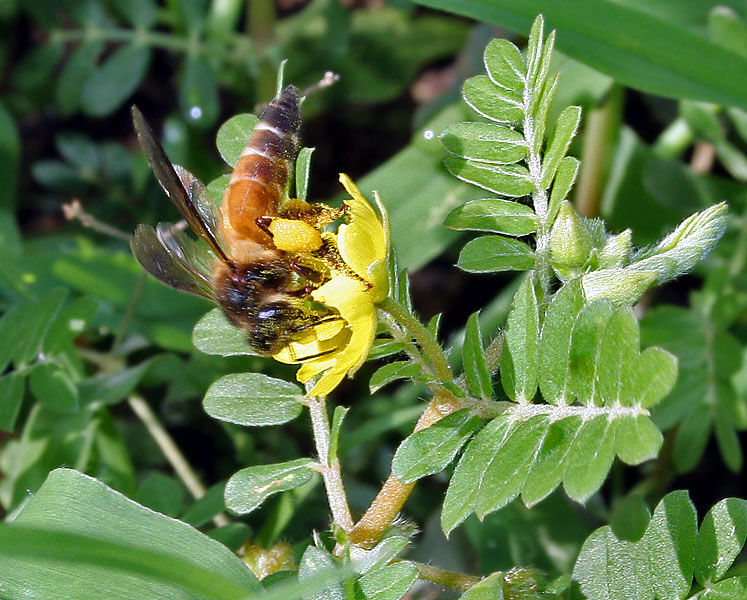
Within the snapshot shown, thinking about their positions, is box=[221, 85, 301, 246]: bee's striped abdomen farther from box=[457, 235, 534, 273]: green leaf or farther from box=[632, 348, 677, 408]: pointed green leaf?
box=[632, 348, 677, 408]: pointed green leaf

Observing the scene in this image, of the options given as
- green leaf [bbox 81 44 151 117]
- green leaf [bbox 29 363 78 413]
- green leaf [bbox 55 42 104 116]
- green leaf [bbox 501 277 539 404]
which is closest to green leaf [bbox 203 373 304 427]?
green leaf [bbox 501 277 539 404]

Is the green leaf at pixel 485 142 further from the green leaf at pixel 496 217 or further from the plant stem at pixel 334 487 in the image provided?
the plant stem at pixel 334 487

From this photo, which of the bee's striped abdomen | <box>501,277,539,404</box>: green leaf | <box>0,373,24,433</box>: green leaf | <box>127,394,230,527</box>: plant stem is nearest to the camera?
<box>501,277,539,404</box>: green leaf

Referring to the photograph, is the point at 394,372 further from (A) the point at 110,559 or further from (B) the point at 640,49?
(B) the point at 640,49

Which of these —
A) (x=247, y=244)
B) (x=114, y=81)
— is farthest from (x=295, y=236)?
(x=114, y=81)

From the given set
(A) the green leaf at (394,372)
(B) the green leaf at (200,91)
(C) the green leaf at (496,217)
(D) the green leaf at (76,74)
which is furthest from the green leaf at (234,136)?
(D) the green leaf at (76,74)

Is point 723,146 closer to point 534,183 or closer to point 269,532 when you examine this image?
point 534,183

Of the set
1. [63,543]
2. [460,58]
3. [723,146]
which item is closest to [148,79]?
[460,58]
